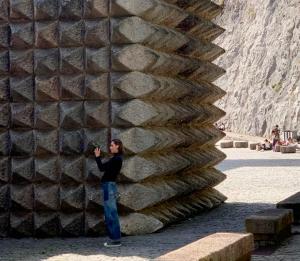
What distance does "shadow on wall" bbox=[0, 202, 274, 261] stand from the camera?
1009 centimetres

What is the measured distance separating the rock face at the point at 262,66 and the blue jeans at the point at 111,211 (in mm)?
47722

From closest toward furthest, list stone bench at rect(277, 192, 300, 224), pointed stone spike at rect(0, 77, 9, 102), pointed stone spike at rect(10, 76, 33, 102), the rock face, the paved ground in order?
the paved ground, pointed stone spike at rect(10, 76, 33, 102), pointed stone spike at rect(0, 77, 9, 102), stone bench at rect(277, 192, 300, 224), the rock face

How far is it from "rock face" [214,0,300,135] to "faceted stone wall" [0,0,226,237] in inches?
1824

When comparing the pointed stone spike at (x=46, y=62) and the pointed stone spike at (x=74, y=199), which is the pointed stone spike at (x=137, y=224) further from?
the pointed stone spike at (x=46, y=62)

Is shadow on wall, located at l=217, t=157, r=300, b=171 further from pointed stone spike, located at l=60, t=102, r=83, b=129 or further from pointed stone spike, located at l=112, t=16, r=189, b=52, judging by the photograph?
pointed stone spike, located at l=60, t=102, r=83, b=129

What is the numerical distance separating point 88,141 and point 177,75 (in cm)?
248

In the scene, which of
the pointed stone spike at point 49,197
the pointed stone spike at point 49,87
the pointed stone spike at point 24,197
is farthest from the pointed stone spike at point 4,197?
the pointed stone spike at point 49,87

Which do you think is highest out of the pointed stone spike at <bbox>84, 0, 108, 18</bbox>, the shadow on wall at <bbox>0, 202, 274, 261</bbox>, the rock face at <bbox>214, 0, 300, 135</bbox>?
the rock face at <bbox>214, 0, 300, 135</bbox>

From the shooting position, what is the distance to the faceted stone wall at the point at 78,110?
1184 centimetres

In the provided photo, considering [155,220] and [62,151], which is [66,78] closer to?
[62,151]

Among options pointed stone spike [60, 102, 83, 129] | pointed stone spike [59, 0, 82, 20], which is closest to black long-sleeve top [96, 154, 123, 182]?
pointed stone spike [60, 102, 83, 129]

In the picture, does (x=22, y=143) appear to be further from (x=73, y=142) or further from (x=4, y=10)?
(x=4, y=10)

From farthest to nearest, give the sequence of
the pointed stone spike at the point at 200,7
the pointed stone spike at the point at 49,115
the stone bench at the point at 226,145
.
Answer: the stone bench at the point at 226,145, the pointed stone spike at the point at 200,7, the pointed stone spike at the point at 49,115

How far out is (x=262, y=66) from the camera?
63.8m
